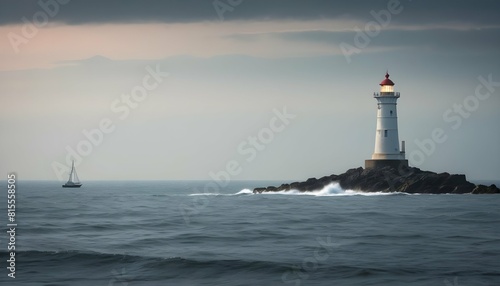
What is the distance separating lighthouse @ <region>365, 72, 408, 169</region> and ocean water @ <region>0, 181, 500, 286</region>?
30.3 metres

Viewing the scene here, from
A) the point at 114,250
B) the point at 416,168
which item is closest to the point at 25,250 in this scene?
the point at 114,250

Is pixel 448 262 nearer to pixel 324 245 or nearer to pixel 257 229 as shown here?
pixel 324 245

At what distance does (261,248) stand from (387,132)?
6030 cm

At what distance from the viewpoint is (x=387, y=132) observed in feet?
334

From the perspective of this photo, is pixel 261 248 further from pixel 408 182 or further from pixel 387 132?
pixel 408 182

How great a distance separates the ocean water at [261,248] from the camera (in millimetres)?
35062

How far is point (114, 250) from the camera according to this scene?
4341 cm

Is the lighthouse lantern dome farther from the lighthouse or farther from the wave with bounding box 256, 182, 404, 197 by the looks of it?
the wave with bounding box 256, 182, 404, 197

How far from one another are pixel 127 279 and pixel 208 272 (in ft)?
12.9

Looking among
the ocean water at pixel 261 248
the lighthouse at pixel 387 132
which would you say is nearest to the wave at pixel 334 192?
the lighthouse at pixel 387 132

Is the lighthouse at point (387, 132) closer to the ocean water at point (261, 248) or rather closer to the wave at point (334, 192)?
the wave at point (334, 192)

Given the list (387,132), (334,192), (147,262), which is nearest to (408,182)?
(387,132)

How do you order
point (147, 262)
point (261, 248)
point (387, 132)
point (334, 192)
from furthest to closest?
point (334, 192)
point (387, 132)
point (261, 248)
point (147, 262)


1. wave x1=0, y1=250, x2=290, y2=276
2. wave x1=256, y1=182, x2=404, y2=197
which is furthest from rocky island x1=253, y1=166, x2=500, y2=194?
wave x1=0, y1=250, x2=290, y2=276
